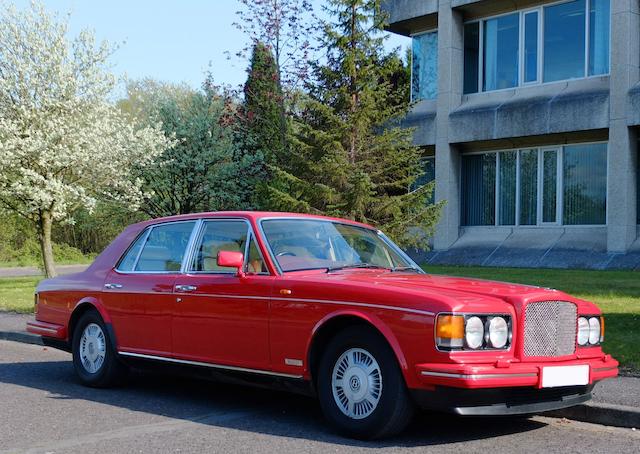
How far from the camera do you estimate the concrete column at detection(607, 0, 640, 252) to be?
2077 cm

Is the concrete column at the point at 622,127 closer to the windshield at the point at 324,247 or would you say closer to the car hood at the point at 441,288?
the windshield at the point at 324,247

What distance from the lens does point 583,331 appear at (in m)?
5.99

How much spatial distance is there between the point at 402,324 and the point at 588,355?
4.88 ft

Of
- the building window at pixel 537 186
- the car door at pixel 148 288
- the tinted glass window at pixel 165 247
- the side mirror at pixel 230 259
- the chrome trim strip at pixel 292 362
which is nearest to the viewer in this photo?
the chrome trim strip at pixel 292 362

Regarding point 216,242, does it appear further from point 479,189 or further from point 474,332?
point 479,189

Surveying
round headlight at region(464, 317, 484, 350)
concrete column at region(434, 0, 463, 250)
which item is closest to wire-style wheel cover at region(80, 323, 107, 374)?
round headlight at region(464, 317, 484, 350)

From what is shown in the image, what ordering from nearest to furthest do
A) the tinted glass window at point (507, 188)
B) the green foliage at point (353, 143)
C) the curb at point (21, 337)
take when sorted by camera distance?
the curb at point (21, 337) → the green foliage at point (353, 143) → the tinted glass window at point (507, 188)

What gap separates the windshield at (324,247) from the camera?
6.63 m

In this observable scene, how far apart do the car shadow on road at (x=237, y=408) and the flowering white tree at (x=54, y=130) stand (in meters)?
11.8

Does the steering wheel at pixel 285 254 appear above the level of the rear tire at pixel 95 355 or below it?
above

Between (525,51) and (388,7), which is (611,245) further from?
(388,7)

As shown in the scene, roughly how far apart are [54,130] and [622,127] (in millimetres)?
14007

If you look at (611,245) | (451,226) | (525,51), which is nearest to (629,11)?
(525,51)

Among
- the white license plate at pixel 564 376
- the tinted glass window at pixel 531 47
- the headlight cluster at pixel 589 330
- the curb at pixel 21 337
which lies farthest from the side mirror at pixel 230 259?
the tinted glass window at pixel 531 47
